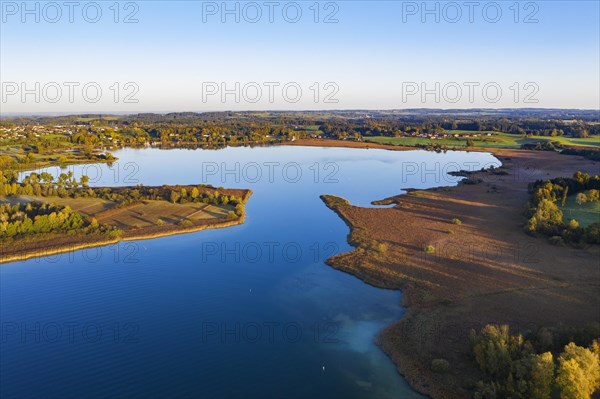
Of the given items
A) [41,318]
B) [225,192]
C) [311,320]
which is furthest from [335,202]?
[41,318]

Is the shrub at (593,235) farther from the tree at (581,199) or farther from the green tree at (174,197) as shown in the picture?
the green tree at (174,197)

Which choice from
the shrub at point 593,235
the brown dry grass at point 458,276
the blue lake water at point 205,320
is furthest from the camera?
the shrub at point 593,235

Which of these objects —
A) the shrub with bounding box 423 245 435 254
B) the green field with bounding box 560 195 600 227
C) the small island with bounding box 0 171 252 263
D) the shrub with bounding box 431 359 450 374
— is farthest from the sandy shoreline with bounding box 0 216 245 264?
the green field with bounding box 560 195 600 227

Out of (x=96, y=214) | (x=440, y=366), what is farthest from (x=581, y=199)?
(x=96, y=214)

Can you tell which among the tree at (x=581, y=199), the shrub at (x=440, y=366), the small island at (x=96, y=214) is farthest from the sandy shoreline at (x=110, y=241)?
the tree at (x=581, y=199)

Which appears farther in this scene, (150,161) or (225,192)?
(150,161)

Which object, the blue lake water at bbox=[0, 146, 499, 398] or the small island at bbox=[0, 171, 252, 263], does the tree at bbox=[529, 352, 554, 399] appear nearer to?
the blue lake water at bbox=[0, 146, 499, 398]

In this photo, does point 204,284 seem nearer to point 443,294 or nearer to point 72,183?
point 443,294
